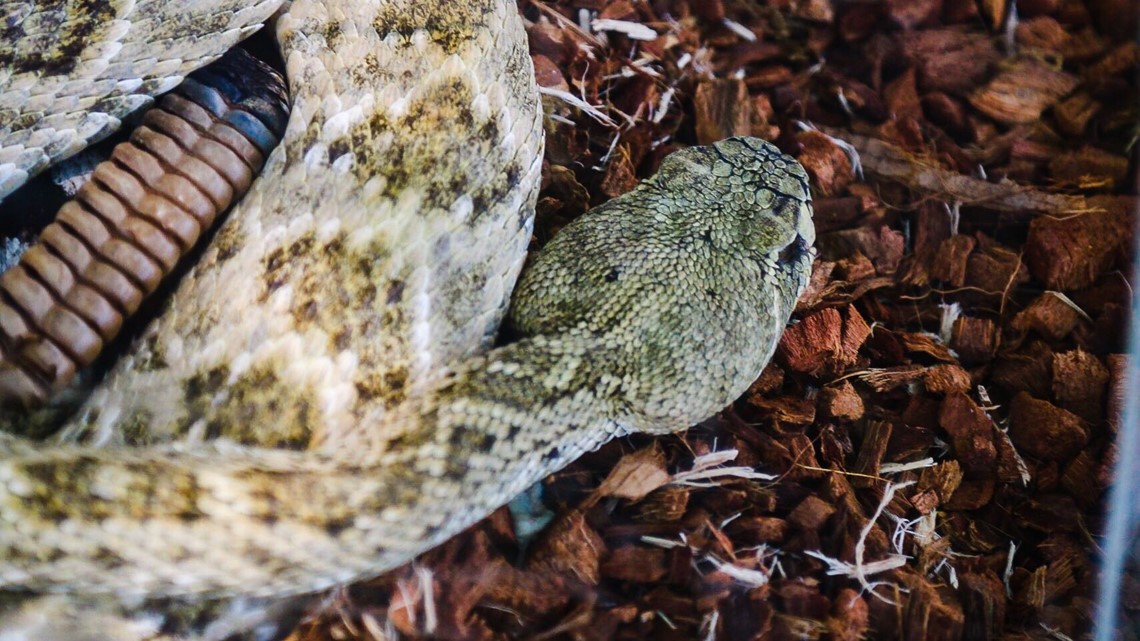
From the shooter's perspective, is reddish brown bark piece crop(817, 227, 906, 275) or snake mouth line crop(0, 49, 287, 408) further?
reddish brown bark piece crop(817, 227, 906, 275)

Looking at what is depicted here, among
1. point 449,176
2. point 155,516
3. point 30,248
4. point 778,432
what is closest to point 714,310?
point 778,432

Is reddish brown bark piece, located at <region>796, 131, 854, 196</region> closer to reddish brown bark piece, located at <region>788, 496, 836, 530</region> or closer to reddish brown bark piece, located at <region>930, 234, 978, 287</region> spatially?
reddish brown bark piece, located at <region>930, 234, 978, 287</region>

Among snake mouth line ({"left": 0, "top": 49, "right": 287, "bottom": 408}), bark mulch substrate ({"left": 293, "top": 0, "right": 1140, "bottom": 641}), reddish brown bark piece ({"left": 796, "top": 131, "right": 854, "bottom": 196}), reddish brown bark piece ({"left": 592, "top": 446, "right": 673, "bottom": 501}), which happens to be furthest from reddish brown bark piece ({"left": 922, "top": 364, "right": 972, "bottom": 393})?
snake mouth line ({"left": 0, "top": 49, "right": 287, "bottom": 408})

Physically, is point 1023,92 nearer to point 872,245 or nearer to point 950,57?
point 950,57

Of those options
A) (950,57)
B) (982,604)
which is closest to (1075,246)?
(950,57)

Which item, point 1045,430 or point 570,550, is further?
point 1045,430

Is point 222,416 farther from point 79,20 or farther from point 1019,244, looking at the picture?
point 1019,244

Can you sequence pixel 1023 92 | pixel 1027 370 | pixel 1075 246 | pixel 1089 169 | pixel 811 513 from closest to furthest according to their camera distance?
pixel 811 513 → pixel 1027 370 → pixel 1075 246 → pixel 1089 169 → pixel 1023 92
